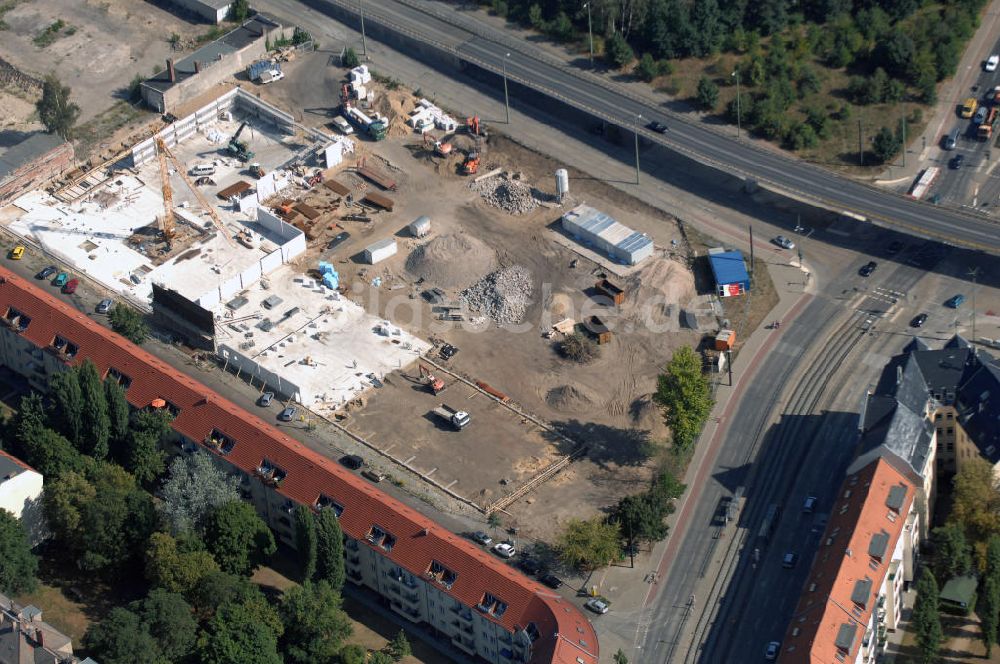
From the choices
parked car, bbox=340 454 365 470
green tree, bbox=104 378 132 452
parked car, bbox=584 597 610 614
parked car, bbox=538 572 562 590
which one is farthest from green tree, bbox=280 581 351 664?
green tree, bbox=104 378 132 452

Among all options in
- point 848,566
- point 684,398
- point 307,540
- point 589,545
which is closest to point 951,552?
point 848,566

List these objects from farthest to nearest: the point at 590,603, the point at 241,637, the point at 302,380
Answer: the point at 302,380
the point at 590,603
the point at 241,637

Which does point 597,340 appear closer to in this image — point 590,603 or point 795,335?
point 795,335

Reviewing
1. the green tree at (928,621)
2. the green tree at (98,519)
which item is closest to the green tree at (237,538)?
the green tree at (98,519)

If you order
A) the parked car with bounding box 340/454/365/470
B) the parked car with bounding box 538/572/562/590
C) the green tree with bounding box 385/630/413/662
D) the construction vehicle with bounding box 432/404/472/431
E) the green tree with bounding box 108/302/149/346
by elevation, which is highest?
the green tree with bounding box 108/302/149/346

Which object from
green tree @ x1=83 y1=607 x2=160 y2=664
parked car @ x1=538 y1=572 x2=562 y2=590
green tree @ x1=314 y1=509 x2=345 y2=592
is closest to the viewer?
green tree @ x1=83 y1=607 x2=160 y2=664

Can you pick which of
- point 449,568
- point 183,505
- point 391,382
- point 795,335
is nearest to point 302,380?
point 391,382

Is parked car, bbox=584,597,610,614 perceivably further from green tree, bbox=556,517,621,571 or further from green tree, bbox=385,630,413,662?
green tree, bbox=385,630,413,662
